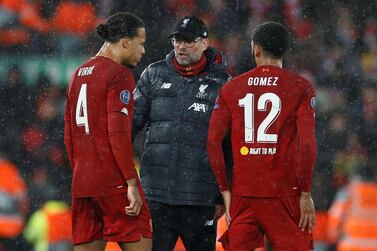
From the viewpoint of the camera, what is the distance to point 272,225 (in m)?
4.36

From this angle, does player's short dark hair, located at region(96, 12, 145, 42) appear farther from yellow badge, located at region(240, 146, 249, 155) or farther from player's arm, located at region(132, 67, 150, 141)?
yellow badge, located at region(240, 146, 249, 155)

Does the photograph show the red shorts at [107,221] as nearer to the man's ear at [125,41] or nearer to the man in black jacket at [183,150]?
the man in black jacket at [183,150]

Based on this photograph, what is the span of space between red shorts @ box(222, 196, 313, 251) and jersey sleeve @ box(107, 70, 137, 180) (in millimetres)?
549

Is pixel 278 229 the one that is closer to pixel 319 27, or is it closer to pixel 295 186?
pixel 295 186

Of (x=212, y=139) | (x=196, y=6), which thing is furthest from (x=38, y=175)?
(x=212, y=139)

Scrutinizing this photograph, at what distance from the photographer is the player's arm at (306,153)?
427cm

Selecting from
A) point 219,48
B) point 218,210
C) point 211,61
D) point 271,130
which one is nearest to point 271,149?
point 271,130

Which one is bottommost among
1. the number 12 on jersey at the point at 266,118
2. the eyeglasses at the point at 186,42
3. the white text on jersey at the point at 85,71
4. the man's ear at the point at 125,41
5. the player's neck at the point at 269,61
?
the number 12 on jersey at the point at 266,118

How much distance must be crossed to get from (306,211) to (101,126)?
1.01 meters

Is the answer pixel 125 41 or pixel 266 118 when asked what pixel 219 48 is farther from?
pixel 266 118

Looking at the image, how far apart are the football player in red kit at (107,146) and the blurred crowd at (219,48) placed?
3.35 m

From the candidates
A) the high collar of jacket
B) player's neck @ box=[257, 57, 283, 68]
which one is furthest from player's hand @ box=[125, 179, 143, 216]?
the high collar of jacket

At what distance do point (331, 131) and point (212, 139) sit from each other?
11.2 feet

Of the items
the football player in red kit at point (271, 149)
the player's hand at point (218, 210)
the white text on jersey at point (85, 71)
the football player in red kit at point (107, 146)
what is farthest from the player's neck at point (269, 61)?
the player's hand at point (218, 210)
